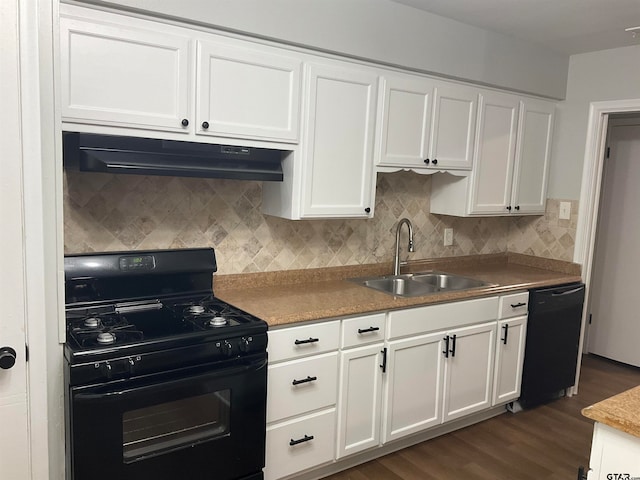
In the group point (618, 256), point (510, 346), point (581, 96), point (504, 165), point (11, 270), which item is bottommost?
point (510, 346)

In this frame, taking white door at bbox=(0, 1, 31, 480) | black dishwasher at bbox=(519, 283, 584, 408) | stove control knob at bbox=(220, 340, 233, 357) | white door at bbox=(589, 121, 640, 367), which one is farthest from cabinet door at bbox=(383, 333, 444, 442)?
white door at bbox=(589, 121, 640, 367)

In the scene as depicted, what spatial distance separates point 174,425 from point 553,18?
9.13ft

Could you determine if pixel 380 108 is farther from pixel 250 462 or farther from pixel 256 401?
pixel 250 462

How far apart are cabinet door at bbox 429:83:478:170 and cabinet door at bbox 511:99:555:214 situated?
20.3 inches

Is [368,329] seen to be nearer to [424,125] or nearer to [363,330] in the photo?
[363,330]

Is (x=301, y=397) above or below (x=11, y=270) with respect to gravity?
below

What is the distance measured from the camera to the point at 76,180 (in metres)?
2.29

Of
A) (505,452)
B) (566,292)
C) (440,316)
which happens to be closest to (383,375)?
(440,316)

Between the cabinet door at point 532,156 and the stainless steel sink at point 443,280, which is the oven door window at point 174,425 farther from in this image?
the cabinet door at point 532,156

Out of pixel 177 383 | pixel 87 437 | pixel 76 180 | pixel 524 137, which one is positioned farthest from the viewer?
pixel 524 137

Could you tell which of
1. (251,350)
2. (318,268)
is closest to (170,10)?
(251,350)

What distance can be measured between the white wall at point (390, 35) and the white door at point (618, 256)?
1.19 m

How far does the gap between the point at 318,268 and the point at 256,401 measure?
1078 millimetres

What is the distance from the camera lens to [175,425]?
1.98 m
